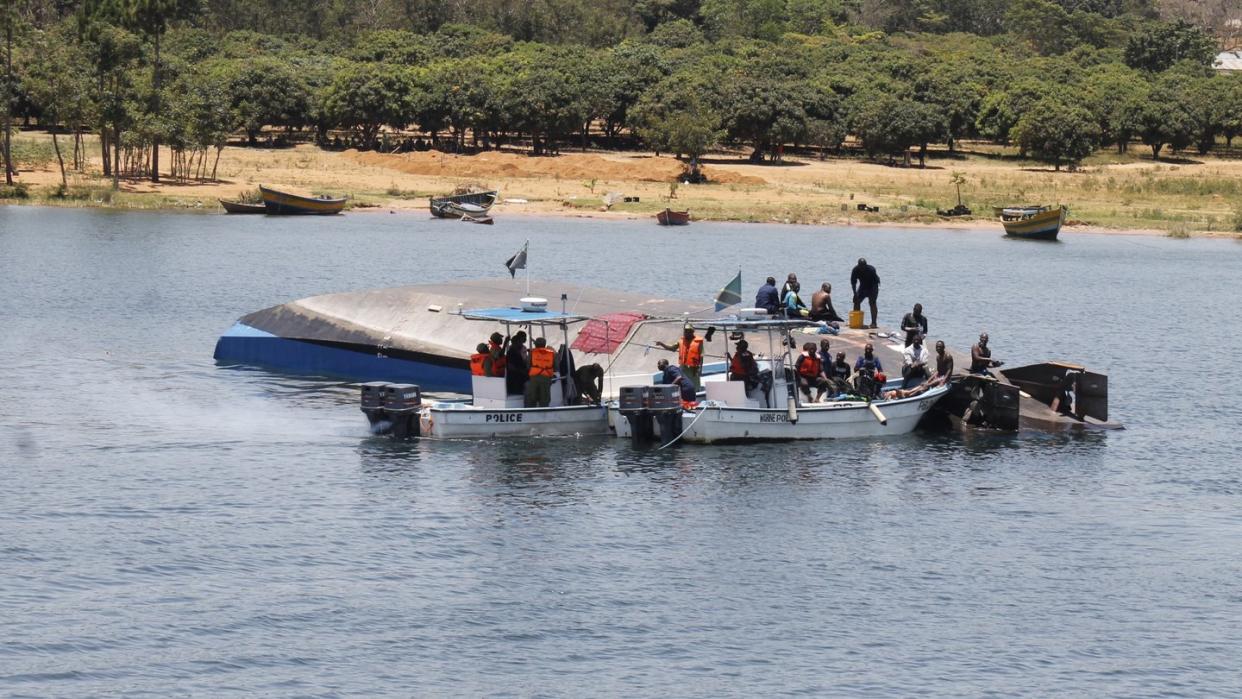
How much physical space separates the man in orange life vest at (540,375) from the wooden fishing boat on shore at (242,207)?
7200 centimetres

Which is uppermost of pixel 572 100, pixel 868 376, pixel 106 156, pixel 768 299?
pixel 572 100

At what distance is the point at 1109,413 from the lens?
1923 inches

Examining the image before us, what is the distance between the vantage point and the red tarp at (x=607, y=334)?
44.5 m

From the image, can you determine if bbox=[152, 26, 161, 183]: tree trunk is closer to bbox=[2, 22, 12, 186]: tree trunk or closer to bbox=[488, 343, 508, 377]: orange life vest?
bbox=[2, 22, 12, 186]: tree trunk

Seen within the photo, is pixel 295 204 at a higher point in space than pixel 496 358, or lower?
higher

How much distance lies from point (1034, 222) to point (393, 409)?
7175cm

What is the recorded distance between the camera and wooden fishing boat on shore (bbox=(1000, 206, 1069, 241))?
104812 mm

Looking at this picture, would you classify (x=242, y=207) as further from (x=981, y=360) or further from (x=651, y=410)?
(x=981, y=360)

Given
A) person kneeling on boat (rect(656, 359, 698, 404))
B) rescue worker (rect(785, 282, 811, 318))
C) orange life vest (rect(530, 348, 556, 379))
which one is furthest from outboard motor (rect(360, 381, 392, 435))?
rescue worker (rect(785, 282, 811, 318))

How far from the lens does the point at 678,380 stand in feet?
138

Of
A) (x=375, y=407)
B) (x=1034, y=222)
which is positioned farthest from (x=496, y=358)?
(x=1034, y=222)

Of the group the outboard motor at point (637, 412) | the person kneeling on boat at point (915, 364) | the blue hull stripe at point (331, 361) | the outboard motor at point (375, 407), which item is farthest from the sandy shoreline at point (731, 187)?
the outboard motor at point (637, 412)

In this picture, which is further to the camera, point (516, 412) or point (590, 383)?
point (590, 383)

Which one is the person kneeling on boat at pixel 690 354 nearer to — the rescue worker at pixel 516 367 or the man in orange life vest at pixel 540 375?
the man in orange life vest at pixel 540 375
